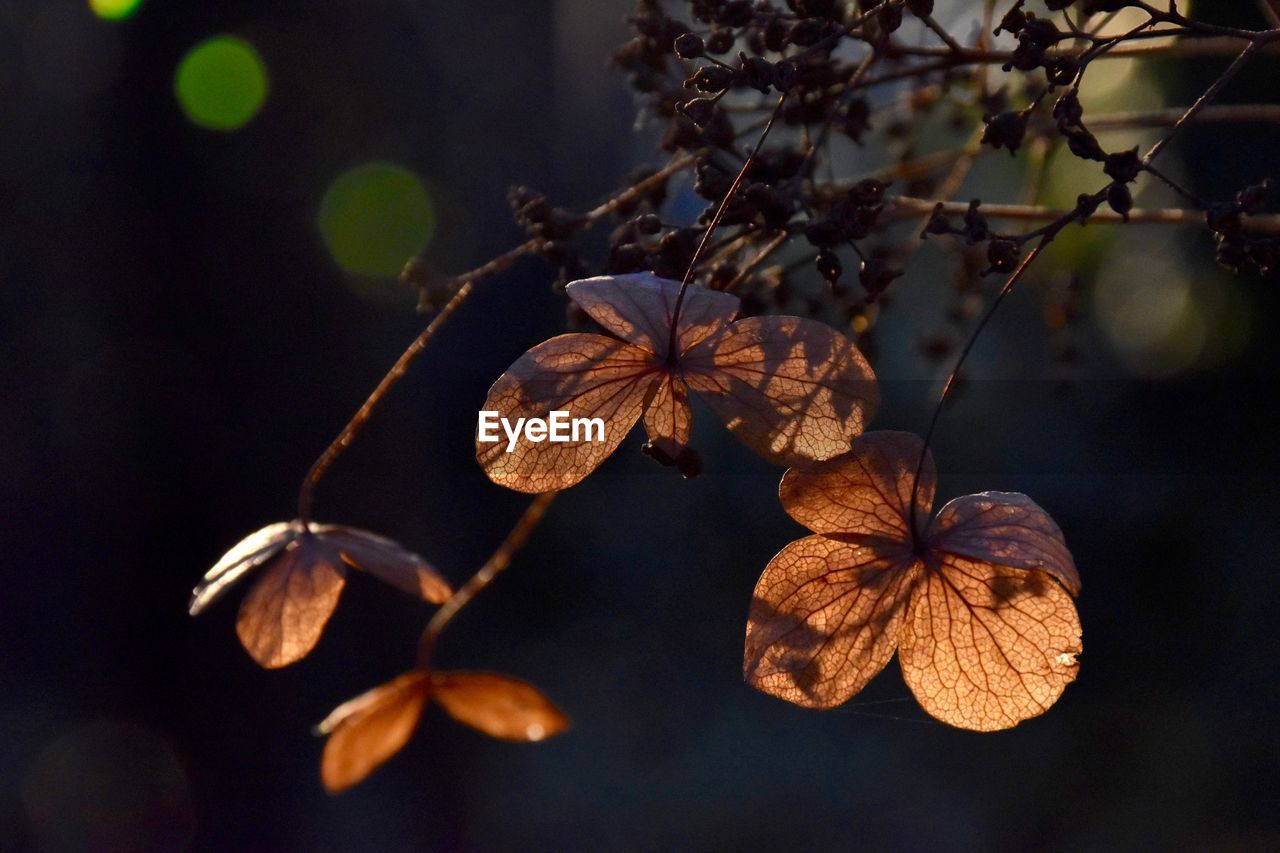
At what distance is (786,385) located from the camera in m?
0.45

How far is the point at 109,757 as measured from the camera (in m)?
2.81

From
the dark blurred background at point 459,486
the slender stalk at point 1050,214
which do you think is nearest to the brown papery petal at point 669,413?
the slender stalk at point 1050,214

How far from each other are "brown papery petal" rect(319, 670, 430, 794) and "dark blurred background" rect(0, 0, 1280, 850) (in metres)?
2.02

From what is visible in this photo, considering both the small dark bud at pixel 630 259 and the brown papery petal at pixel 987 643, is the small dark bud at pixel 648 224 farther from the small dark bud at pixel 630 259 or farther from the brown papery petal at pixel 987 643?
the brown papery petal at pixel 987 643

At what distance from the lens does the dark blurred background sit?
2.64 meters

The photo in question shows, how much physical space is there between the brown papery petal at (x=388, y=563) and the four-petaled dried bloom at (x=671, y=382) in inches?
2.9

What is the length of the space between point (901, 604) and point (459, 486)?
301 centimetres

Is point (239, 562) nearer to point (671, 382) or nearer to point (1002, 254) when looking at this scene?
point (671, 382)

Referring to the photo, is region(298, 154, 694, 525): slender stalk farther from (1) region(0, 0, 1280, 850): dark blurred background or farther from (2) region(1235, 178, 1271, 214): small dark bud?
(1) region(0, 0, 1280, 850): dark blurred background

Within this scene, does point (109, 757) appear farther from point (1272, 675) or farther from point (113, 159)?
point (1272, 675)

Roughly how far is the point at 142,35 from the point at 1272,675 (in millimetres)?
3693

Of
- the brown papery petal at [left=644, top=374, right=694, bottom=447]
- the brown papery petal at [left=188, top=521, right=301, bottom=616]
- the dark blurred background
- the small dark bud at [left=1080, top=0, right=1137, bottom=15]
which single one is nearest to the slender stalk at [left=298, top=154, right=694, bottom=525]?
the brown papery petal at [left=188, top=521, right=301, bottom=616]

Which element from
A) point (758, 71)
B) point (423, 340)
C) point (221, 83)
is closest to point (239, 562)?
point (423, 340)

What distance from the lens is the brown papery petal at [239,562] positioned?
1.59 ft
